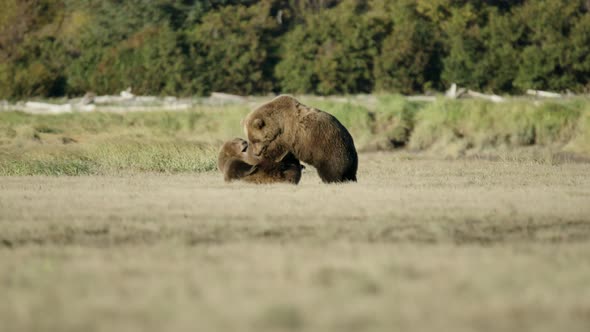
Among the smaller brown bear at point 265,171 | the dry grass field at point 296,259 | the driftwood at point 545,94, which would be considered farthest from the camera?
the driftwood at point 545,94

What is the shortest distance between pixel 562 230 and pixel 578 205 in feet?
6.16

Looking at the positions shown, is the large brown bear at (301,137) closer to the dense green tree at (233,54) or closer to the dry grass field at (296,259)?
the dry grass field at (296,259)

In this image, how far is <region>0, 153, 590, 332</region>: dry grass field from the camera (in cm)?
530

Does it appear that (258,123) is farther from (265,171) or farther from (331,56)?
(331,56)

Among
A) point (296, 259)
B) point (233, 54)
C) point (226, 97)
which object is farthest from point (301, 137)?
point (233, 54)

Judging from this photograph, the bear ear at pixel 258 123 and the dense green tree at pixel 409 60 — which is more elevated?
the bear ear at pixel 258 123

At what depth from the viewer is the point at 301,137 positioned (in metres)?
12.2

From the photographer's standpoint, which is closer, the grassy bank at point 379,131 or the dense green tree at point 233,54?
Answer: the grassy bank at point 379,131

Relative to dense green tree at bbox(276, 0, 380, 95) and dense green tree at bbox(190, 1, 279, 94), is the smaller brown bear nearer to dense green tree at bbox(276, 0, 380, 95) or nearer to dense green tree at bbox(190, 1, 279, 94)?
dense green tree at bbox(276, 0, 380, 95)

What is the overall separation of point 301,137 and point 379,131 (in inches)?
488

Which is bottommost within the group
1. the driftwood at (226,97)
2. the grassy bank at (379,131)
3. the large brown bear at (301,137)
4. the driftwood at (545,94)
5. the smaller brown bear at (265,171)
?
the driftwood at (226,97)

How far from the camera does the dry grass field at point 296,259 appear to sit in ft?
17.4

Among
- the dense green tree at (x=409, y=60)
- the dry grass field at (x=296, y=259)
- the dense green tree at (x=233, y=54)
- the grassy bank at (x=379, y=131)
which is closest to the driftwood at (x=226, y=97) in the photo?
the dense green tree at (x=233, y=54)

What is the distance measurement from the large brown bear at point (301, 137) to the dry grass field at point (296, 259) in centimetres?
59
